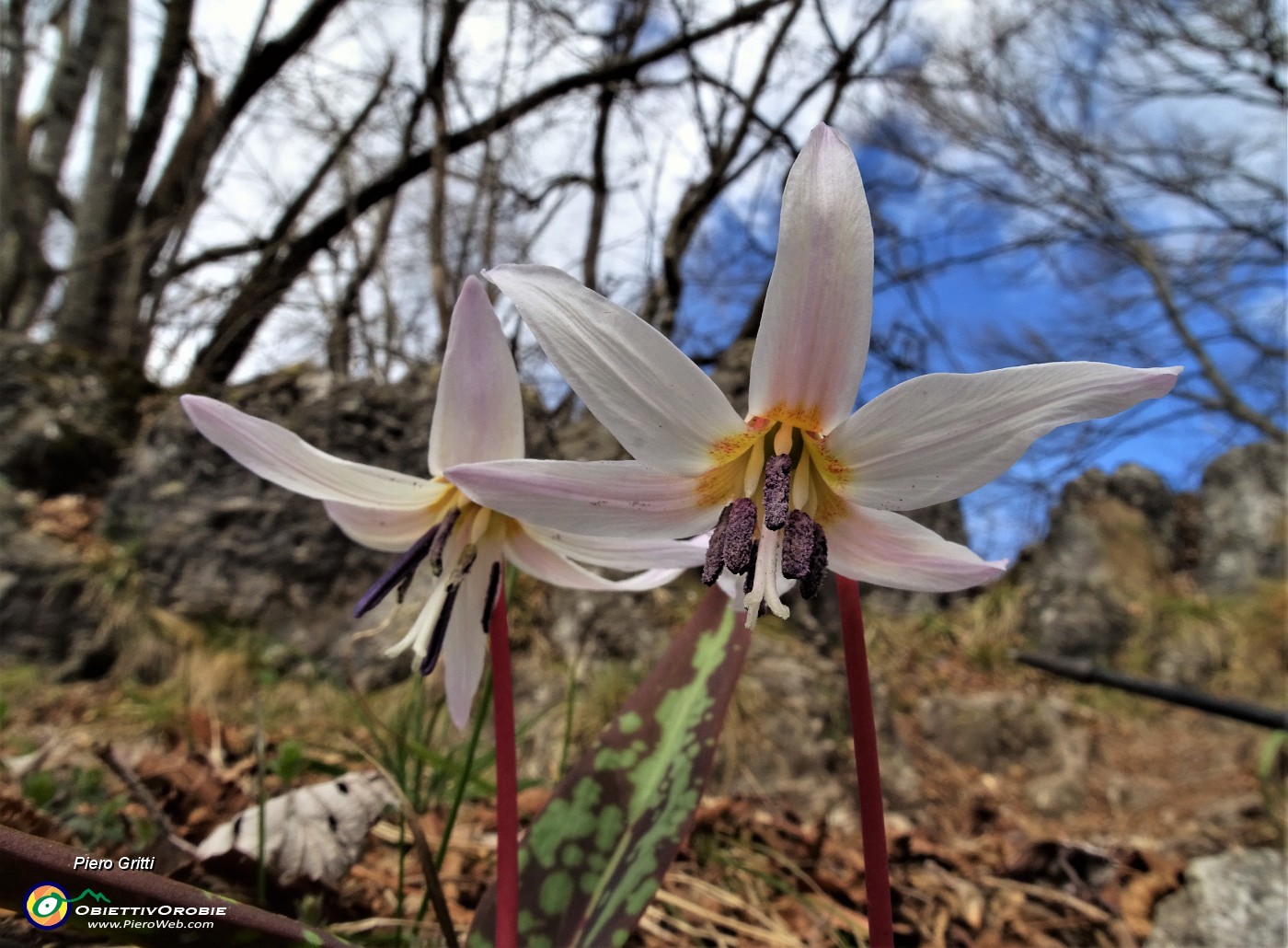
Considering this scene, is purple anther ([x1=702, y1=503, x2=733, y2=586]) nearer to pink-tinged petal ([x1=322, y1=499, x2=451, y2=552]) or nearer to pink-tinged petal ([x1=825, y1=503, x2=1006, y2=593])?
pink-tinged petal ([x1=825, y1=503, x2=1006, y2=593])

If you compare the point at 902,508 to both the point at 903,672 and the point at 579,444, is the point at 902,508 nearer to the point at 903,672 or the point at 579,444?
the point at 579,444

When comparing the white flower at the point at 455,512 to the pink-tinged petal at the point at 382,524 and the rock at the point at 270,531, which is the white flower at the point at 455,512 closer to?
the pink-tinged petal at the point at 382,524

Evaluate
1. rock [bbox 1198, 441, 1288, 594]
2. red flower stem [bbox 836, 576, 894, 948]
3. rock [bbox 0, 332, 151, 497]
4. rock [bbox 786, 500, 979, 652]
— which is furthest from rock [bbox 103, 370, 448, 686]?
rock [bbox 1198, 441, 1288, 594]

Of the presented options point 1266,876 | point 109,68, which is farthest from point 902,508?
point 109,68

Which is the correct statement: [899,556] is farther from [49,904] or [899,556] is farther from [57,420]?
[57,420]

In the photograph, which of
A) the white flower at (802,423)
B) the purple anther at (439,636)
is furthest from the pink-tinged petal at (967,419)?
the purple anther at (439,636)
